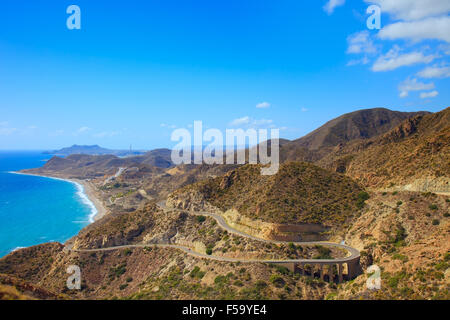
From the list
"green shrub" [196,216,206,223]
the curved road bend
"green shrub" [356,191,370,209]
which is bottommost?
the curved road bend

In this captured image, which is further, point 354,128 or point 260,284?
point 354,128

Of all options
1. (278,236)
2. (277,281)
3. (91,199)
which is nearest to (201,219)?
(278,236)

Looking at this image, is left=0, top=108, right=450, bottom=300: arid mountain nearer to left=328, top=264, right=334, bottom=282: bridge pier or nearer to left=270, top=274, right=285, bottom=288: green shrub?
left=270, top=274, right=285, bottom=288: green shrub

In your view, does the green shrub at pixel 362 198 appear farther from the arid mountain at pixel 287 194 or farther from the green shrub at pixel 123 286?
the green shrub at pixel 123 286

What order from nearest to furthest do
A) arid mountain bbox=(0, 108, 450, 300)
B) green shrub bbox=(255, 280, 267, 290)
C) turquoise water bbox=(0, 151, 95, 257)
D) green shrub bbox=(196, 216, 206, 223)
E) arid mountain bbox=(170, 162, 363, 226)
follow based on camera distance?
arid mountain bbox=(0, 108, 450, 300), green shrub bbox=(255, 280, 267, 290), arid mountain bbox=(170, 162, 363, 226), green shrub bbox=(196, 216, 206, 223), turquoise water bbox=(0, 151, 95, 257)

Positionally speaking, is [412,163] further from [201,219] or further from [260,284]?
[201,219]

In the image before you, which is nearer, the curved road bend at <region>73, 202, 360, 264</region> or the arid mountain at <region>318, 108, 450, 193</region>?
the curved road bend at <region>73, 202, 360, 264</region>

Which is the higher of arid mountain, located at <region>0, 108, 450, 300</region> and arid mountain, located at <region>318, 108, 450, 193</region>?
arid mountain, located at <region>318, 108, 450, 193</region>

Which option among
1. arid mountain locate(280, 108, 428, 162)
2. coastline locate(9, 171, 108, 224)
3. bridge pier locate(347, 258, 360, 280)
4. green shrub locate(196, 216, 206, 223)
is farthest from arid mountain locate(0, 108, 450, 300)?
arid mountain locate(280, 108, 428, 162)

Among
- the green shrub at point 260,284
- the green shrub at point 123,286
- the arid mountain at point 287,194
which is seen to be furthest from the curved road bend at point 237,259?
the green shrub at point 123,286
